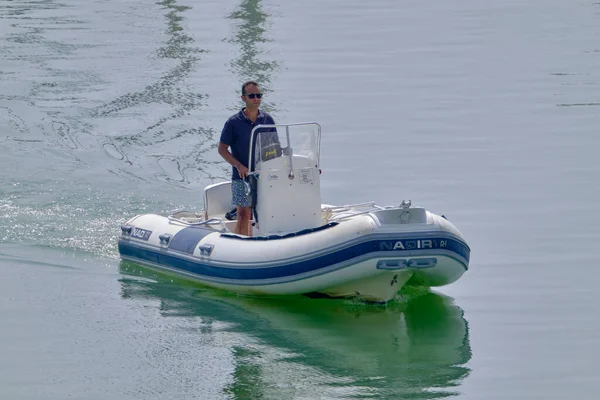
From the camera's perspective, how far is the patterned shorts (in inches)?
494

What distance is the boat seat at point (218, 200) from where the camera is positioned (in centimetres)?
1371

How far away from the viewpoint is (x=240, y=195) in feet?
41.2

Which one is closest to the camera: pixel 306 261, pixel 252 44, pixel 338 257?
pixel 338 257

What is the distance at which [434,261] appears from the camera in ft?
37.7

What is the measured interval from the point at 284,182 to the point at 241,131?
0.64 m

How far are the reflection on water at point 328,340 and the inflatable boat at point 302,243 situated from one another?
17 cm

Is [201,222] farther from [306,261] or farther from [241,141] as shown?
[306,261]

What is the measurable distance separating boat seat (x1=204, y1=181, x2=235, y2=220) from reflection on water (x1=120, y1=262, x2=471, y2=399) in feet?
3.06

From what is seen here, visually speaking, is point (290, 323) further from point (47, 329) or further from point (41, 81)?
point (41, 81)

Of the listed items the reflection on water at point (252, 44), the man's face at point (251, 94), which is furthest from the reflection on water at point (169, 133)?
the man's face at point (251, 94)

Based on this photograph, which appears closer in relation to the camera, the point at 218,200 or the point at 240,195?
the point at 240,195

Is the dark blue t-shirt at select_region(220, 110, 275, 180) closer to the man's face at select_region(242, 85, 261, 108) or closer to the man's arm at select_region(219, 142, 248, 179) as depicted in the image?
the man's arm at select_region(219, 142, 248, 179)

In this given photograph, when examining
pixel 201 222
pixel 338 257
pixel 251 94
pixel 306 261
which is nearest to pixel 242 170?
pixel 251 94

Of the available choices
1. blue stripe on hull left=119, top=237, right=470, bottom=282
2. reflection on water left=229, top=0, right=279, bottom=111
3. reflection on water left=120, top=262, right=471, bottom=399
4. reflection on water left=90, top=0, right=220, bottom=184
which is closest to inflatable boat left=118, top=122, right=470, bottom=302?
blue stripe on hull left=119, top=237, right=470, bottom=282
